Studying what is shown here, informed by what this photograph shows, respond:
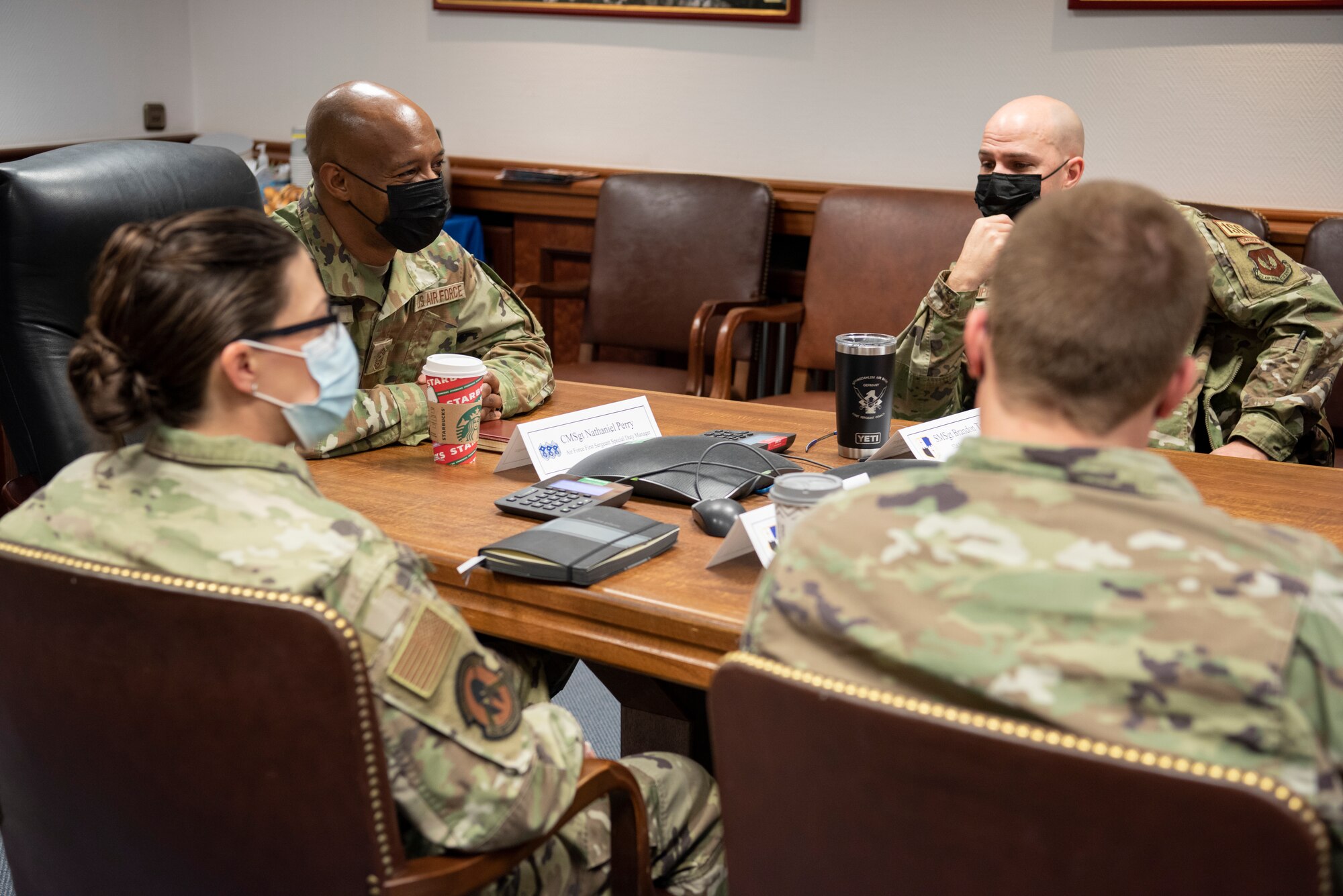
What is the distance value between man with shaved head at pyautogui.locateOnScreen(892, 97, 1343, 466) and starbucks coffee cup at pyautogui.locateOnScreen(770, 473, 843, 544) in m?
0.87

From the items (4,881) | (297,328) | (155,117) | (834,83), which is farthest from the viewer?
(155,117)

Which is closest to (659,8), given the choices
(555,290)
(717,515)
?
(555,290)

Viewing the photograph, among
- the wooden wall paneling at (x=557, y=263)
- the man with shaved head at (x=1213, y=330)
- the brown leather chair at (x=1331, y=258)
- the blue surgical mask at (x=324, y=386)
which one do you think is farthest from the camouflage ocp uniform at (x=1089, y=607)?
the wooden wall paneling at (x=557, y=263)

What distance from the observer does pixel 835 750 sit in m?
0.83

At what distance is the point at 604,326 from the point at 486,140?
2.96ft

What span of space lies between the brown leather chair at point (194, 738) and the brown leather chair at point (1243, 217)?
2.49 metres

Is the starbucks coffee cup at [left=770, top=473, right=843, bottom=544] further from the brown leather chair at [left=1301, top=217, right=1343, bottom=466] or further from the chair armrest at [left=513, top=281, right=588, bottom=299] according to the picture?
the chair armrest at [left=513, top=281, right=588, bottom=299]

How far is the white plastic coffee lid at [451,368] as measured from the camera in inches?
67.9

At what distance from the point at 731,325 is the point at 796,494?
190 cm

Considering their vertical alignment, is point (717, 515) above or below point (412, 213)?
below

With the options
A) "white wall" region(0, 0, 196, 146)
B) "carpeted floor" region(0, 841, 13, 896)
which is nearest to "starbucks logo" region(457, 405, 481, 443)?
"carpeted floor" region(0, 841, 13, 896)

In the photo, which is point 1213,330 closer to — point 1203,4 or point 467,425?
point 1203,4

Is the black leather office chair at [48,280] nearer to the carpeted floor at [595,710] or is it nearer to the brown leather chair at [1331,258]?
the carpeted floor at [595,710]

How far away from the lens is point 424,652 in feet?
3.35
